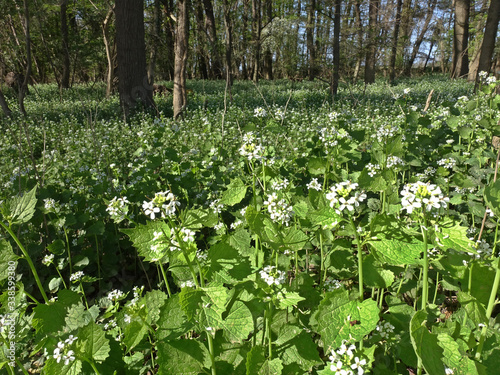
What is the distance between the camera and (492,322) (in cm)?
161

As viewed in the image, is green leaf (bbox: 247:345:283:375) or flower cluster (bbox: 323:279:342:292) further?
flower cluster (bbox: 323:279:342:292)

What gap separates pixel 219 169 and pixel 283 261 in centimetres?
191

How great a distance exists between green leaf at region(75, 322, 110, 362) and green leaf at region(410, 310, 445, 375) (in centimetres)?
117

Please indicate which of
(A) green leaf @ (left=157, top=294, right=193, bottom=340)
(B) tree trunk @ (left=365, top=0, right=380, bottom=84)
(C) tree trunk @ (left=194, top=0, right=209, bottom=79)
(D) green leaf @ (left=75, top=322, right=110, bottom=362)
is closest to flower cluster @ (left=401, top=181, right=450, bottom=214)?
(A) green leaf @ (left=157, top=294, right=193, bottom=340)

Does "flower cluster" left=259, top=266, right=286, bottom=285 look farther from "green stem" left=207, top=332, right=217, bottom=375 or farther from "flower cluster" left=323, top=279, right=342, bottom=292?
"flower cluster" left=323, top=279, right=342, bottom=292

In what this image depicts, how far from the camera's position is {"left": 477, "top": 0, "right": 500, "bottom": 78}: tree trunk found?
891cm

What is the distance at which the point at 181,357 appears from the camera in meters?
1.29

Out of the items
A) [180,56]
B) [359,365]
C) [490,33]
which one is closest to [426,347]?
[359,365]

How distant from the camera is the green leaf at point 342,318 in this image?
1.10 m

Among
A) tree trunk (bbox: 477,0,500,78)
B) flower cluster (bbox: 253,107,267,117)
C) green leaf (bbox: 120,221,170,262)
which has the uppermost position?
tree trunk (bbox: 477,0,500,78)

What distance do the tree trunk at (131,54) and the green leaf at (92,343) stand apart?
8103 mm

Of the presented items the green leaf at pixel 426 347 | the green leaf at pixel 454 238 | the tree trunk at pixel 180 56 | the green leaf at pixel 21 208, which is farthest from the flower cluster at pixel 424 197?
the tree trunk at pixel 180 56

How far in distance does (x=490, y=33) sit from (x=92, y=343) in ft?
40.3

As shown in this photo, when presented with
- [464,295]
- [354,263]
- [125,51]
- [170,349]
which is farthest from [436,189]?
[125,51]
